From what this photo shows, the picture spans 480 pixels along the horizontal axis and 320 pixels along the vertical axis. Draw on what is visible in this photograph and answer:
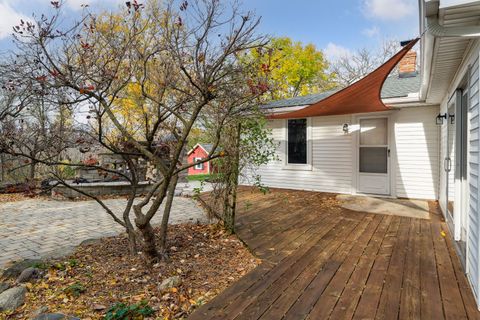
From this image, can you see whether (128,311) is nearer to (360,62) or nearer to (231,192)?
(231,192)

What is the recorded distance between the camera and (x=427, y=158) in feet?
22.4

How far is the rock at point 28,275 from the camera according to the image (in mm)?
3011

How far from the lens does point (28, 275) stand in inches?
120

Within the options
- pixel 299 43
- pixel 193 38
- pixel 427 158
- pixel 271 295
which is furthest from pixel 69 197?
pixel 299 43

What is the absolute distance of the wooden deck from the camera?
2414 mm

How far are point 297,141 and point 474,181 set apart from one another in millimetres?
6225

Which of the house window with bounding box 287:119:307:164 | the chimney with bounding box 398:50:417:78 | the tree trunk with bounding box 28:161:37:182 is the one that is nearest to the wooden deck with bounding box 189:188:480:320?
the tree trunk with bounding box 28:161:37:182

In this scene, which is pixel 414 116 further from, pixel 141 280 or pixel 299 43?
pixel 299 43

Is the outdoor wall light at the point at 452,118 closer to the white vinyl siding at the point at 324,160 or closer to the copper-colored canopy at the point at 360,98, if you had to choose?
the copper-colored canopy at the point at 360,98

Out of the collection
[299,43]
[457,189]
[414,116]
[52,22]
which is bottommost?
[457,189]

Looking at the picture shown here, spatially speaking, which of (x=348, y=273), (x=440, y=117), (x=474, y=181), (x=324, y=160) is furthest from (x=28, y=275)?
(x=324, y=160)

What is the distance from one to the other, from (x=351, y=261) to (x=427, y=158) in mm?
4797

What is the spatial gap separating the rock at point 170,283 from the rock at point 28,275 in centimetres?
142

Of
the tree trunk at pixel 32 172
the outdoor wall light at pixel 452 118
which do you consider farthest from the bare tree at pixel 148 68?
the outdoor wall light at pixel 452 118
